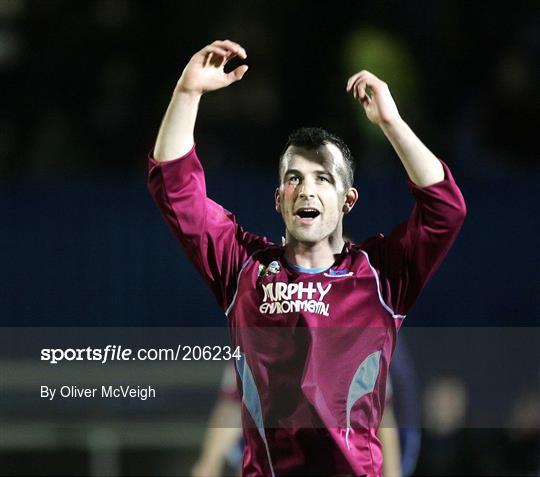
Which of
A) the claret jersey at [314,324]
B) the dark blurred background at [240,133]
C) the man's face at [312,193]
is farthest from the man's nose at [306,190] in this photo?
the dark blurred background at [240,133]

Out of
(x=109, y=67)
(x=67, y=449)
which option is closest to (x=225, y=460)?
(x=67, y=449)

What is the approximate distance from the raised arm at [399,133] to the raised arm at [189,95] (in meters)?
0.36

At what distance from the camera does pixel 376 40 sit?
667 centimetres

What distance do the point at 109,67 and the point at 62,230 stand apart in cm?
126

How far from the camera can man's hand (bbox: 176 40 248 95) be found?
137 inches

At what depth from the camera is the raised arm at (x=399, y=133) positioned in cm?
342

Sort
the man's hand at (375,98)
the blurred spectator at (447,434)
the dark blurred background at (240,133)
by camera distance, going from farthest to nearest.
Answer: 1. the dark blurred background at (240,133)
2. the blurred spectator at (447,434)
3. the man's hand at (375,98)

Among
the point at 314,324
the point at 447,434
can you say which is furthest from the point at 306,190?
the point at 447,434

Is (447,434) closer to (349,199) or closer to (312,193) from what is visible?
(349,199)

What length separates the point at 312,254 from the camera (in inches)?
144

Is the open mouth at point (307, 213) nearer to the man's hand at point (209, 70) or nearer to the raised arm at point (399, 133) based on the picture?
the raised arm at point (399, 133)

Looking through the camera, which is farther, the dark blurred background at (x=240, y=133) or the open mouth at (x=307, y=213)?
the dark blurred background at (x=240, y=133)

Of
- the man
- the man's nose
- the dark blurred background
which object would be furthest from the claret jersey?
the dark blurred background

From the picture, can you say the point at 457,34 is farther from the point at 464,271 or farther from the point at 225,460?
the point at 225,460
